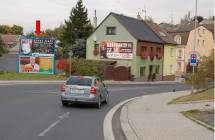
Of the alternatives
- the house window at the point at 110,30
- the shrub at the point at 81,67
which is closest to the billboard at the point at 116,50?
the house window at the point at 110,30

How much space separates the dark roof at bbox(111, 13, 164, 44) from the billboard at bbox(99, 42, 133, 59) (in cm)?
184

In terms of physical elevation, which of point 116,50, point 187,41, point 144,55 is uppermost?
point 187,41

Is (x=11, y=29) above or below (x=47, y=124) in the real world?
above

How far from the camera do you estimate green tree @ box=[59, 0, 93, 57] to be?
8288 centimetres

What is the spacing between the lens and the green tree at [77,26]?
3263 inches

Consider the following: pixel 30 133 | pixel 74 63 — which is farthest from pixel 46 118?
pixel 74 63

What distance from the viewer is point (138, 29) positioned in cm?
6838

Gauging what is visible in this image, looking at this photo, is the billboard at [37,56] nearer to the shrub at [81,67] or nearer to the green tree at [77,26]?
the shrub at [81,67]

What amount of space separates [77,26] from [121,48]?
21.3m

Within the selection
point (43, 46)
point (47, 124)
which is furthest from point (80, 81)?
point (43, 46)

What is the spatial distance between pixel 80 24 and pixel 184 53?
2051 cm

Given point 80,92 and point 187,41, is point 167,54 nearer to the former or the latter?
point 187,41

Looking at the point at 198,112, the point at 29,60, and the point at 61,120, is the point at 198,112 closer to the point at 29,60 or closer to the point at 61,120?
the point at 61,120

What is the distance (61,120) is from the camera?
15.8 m
